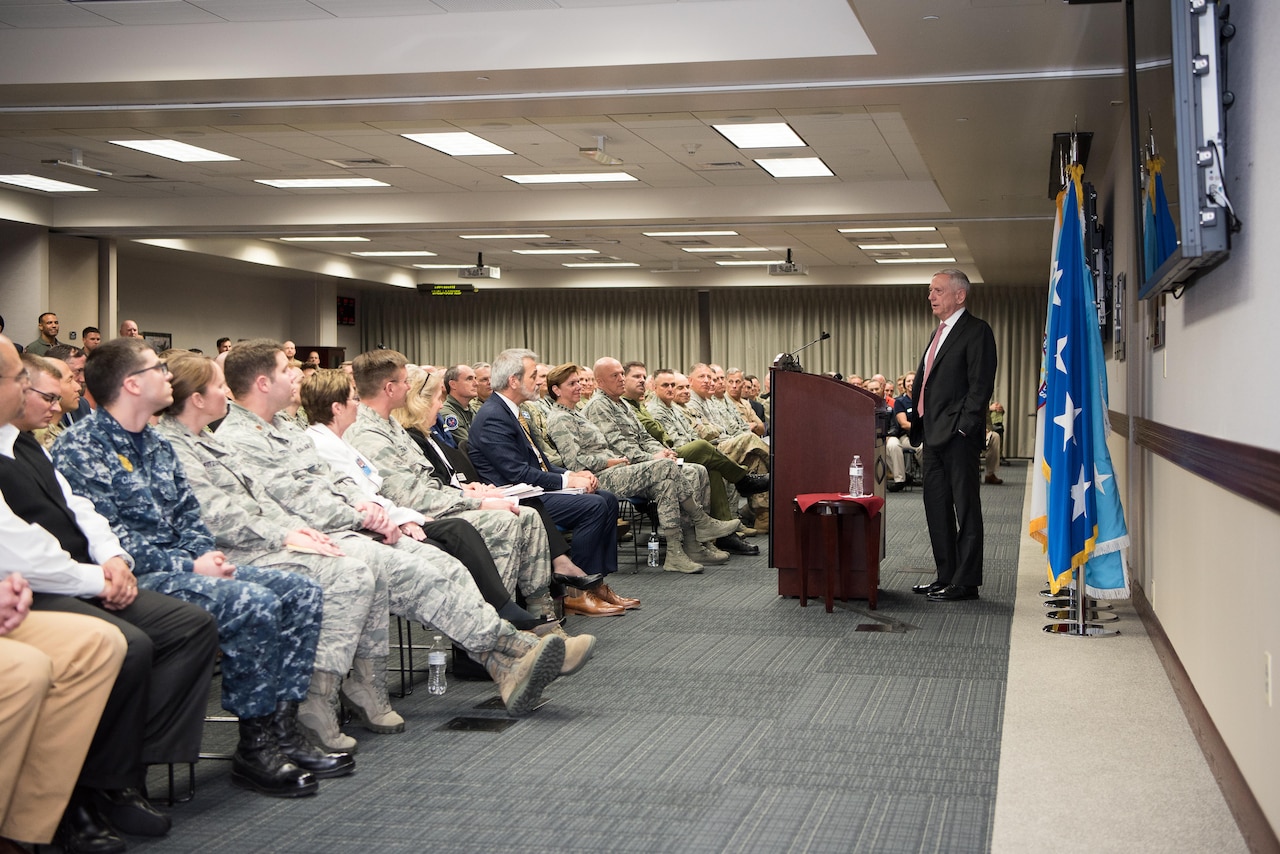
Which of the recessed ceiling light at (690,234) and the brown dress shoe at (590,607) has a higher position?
the recessed ceiling light at (690,234)

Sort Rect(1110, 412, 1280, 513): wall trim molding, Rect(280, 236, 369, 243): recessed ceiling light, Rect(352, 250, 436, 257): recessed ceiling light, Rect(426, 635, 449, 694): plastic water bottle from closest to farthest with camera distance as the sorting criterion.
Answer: Rect(1110, 412, 1280, 513): wall trim molding < Rect(426, 635, 449, 694): plastic water bottle < Rect(280, 236, 369, 243): recessed ceiling light < Rect(352, 250, 436, 257): recessed ceiling light

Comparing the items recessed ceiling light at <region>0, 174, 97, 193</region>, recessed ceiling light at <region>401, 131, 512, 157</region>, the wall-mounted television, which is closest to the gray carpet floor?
the wall-mounted television

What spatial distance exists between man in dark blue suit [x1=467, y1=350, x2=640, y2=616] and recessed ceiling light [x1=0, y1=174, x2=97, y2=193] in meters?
7.99

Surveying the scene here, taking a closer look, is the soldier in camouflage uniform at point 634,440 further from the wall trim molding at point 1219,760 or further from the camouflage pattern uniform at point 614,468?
the wall trim molding at point 1219,760

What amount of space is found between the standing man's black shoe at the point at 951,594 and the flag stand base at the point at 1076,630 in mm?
765

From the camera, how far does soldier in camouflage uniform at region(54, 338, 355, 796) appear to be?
3.28 meters

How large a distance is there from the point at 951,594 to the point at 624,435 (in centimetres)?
238

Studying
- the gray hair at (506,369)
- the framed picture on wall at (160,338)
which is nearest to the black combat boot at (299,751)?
the gray hair at (506,369)

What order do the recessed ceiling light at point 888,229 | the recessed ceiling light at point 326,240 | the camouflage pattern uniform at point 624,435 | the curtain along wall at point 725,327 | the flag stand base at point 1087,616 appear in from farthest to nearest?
A: the curtain along wall at point 725,327, the recessed ceiling light at point 326,240, the recessed ceiling light at point 888,229, the camouflage pattern uniform at point 624,435, the flag stand base at point 1087,616

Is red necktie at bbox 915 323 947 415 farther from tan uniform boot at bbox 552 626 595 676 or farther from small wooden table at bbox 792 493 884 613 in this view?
tan uniform boot at bbox 552 626 595 676

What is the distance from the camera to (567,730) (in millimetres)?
3971

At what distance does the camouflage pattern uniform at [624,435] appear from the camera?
7688 mm

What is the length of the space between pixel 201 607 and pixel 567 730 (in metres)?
1.27

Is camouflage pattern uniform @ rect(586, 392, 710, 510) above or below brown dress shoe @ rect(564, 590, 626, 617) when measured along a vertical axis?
above
